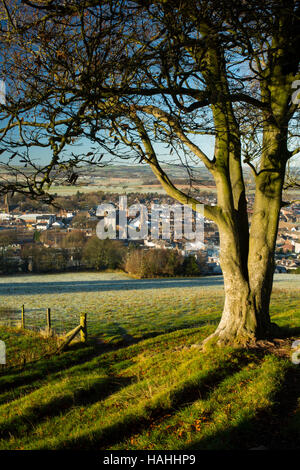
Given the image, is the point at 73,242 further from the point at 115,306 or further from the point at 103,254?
the point at 115,306

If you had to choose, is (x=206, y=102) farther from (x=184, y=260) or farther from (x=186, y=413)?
(x=184, y=260)

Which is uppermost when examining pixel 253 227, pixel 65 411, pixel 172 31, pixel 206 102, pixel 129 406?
pixel 172 31

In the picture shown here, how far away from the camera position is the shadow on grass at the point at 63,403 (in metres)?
4.80

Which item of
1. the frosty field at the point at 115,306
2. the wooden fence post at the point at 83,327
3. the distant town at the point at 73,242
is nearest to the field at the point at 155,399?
the wooden fence post at the point at 83,327

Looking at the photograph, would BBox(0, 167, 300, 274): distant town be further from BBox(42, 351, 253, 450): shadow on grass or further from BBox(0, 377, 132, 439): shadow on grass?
BBox(42, 351, 253, 450): shadow on grass

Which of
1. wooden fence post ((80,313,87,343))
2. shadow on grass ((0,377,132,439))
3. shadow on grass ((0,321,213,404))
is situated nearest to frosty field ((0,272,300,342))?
shadow on grass ((0,321,213,404))

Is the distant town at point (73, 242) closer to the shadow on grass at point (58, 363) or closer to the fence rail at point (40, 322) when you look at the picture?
the fence rail at point (40, 322)

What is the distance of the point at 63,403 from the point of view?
5.53m

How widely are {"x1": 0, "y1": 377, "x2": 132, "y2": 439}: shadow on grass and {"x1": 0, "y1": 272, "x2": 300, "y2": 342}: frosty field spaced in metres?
5.56

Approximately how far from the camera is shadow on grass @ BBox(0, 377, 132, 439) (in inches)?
189

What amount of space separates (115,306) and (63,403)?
1791cm

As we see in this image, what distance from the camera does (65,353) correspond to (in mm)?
10430
